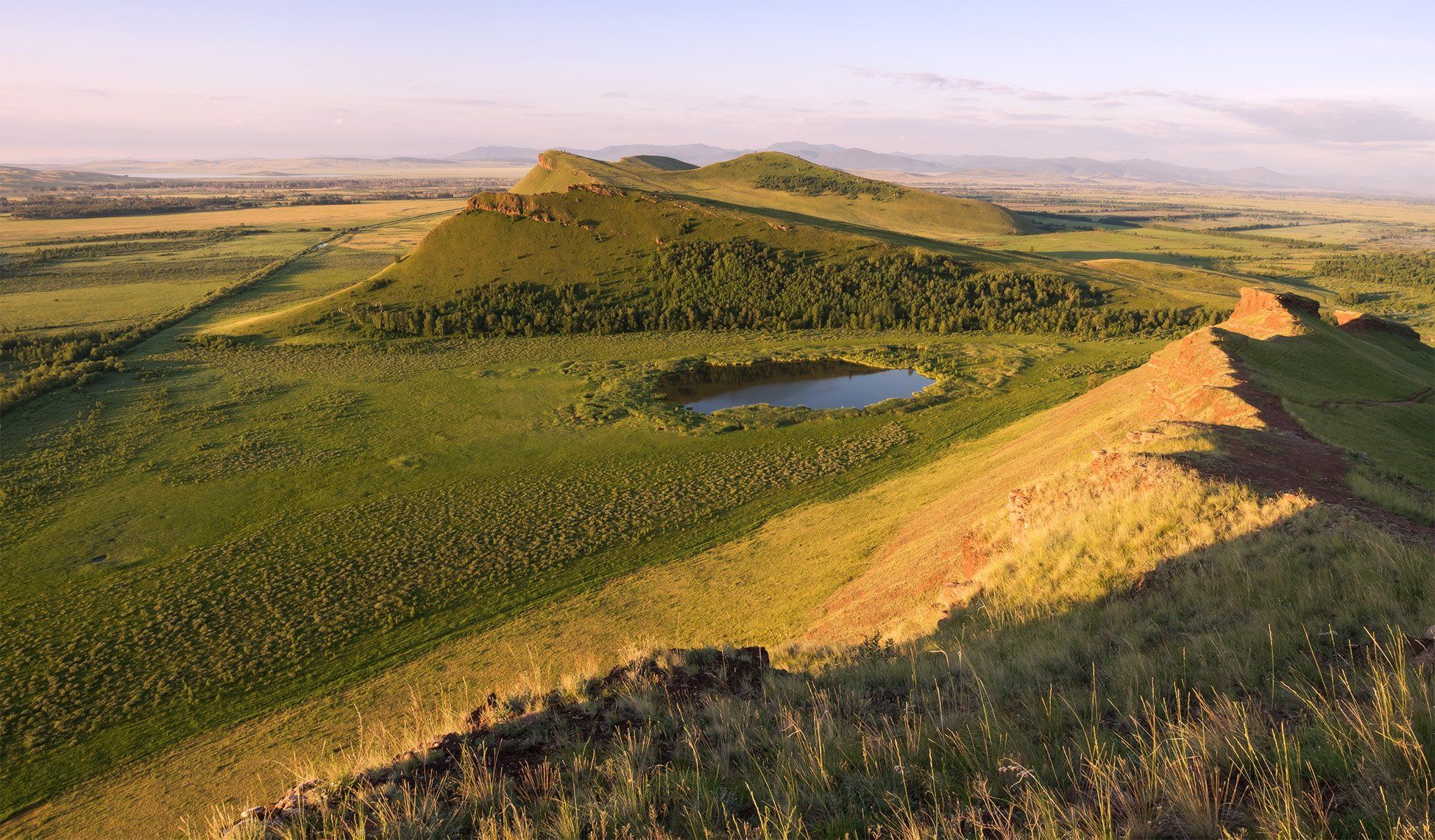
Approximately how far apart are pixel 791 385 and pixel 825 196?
14176cm

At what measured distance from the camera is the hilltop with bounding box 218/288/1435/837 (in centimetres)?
539

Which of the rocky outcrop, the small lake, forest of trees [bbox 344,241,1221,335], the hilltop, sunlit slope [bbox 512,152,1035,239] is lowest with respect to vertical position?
the small lake

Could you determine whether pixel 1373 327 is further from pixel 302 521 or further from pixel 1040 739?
pixel 302 521

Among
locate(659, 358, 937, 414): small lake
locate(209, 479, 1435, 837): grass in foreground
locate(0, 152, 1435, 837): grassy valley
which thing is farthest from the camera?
locate(659, 358, 937, 414): small lake

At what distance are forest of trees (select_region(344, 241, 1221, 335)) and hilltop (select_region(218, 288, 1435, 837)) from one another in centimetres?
6922

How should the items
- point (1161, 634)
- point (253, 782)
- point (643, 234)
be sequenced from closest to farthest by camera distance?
point (1161, 634) → point (253, 782) → point (643, 234)

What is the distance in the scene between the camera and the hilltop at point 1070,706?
5387 millimetres

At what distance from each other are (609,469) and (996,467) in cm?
2224

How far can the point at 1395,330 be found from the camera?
39.6 m

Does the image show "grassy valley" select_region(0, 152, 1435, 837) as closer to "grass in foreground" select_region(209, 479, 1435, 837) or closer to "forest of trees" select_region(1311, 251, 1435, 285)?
"grass in foreground" select_region(209, 479, 1435, 837)

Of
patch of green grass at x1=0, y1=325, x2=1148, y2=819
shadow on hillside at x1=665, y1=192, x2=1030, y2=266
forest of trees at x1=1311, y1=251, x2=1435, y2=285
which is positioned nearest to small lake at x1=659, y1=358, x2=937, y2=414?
patch of green grass at x1=0, y1=325, x2=1148, y2=819

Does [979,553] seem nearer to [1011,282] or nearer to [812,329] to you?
[812,329]

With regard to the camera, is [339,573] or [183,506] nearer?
[339,573]

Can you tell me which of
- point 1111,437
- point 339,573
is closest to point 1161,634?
point 1111,437
